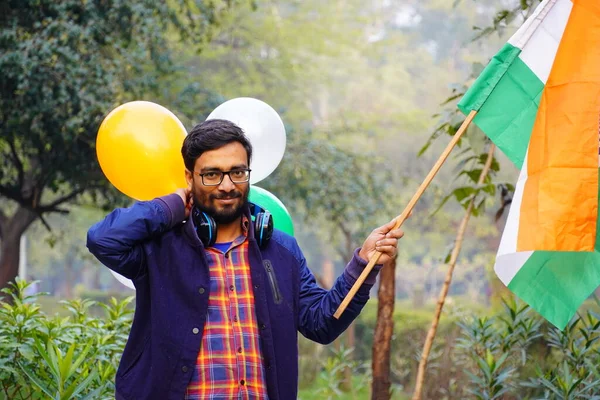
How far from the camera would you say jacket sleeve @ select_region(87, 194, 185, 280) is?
2.73m

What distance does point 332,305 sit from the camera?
9.29ft

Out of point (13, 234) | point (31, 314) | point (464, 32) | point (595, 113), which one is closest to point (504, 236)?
point (595, 113)

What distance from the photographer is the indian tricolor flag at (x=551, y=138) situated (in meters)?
3.22

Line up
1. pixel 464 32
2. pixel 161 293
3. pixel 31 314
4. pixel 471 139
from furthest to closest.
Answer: pixel 464 32, pixel 471 139, pixel 31 314, pixel 161 293

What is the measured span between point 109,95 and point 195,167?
6.80 m

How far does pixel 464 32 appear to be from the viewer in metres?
42.2

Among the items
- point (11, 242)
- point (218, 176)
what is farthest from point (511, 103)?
point (11, 242)

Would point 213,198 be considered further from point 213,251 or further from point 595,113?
point 595,113

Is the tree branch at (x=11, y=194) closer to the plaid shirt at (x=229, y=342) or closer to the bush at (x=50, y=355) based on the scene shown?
the bush at (x=50, y=355)

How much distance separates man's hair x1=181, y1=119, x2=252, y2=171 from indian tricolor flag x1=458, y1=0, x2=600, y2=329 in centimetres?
94

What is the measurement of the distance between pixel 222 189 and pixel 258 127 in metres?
1.49

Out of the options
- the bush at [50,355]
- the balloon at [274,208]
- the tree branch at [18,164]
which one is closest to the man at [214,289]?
the bush at [50,355]

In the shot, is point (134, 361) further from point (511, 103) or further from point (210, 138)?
point (511, 103)

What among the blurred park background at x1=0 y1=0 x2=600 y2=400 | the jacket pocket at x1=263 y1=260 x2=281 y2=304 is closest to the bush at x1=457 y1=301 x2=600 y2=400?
the blurred park background at x1=0 y1=0 x2=600 y2=400
